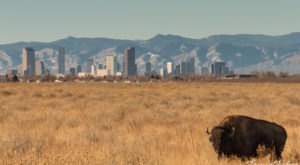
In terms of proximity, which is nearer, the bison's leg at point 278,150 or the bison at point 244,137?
the bison at point 244,137

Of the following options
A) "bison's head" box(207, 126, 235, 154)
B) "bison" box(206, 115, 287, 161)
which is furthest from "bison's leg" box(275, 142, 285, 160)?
"bison's head" box(207, 126, 235, 154)

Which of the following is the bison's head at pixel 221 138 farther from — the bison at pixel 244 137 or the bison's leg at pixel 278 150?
the bison's leg at pixel 278 150

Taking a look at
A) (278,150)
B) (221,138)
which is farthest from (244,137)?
(278,150)

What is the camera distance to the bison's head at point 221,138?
10.7 meters

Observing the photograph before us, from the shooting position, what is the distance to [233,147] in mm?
10938

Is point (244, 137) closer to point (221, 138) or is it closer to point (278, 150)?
point (221, 138)

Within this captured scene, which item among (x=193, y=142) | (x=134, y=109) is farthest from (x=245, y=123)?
(x=134, y=109)

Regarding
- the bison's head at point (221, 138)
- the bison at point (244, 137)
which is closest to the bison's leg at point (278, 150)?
the bison at point (244, 137)

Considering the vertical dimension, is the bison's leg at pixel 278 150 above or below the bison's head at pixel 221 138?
below

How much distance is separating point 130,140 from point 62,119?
7517 millimetres

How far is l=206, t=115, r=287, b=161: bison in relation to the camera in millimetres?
10805

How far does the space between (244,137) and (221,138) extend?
65cm

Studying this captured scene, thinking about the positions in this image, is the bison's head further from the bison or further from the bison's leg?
the bison's leg

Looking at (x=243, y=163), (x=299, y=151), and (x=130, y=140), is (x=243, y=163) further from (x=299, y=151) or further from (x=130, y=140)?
(x=130, y=140)
